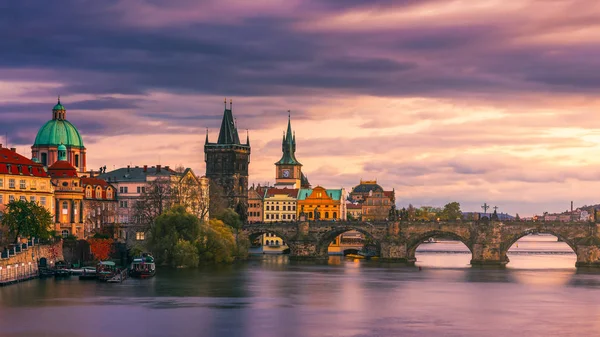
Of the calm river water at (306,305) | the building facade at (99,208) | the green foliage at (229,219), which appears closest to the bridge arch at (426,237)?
the calm river water at (306,305)

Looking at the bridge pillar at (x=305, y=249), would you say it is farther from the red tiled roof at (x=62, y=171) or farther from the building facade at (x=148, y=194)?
the red tiled roof at (x=62, y=171)

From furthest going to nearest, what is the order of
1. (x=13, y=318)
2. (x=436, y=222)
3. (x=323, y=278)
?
(x=436, y=222) < (x=323, y=278) < (x=13, y=318)

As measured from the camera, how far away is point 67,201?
520 ft

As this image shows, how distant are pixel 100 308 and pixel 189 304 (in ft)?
28.9

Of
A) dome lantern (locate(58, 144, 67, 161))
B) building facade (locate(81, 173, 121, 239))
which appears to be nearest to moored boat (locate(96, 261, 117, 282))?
building facade (locate(81, 173, 121, 239))

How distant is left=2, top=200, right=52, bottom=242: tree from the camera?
13350 centimetres

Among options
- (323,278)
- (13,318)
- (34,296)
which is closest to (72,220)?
(323,278)

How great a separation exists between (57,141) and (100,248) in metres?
50.4

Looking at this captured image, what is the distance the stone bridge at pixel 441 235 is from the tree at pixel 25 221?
57.7 m

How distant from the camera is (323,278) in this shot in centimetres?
14100

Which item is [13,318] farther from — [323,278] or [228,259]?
[228,259]

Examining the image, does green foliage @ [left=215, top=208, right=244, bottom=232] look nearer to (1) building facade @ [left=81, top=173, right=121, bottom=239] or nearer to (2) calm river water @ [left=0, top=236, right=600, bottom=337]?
(1) building facade @ [left=81, top=173, right=121, bottom=239]

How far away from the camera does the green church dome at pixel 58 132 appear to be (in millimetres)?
194125

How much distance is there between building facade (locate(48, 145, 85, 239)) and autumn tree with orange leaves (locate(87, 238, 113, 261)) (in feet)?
22.9
